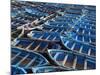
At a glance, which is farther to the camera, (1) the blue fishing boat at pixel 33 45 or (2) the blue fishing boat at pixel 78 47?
(2) the blue fishing boat at pixel 78 47

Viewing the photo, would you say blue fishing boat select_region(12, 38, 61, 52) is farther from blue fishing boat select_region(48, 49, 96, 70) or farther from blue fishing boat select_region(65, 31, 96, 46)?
blue fishing boat select_region(65, 31, 96, 46)

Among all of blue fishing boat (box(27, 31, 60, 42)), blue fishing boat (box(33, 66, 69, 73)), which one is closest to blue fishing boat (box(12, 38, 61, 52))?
blue fishing boat (box(27, 31, 60, 42))

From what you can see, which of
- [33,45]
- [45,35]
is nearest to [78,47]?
[45,35]

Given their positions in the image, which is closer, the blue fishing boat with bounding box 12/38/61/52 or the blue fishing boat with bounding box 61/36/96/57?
the blue fishing boat with bounding box 12/38/61/52

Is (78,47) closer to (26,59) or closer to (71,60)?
(71,60)

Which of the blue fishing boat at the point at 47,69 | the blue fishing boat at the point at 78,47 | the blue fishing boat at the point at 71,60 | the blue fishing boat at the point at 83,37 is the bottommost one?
the blue fishing boat at the point at 47,69

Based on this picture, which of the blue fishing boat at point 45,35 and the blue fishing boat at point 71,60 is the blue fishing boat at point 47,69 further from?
the blue fishing boat at point 45,35

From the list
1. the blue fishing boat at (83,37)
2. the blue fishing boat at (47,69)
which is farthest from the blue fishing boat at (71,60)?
the blue fishing boat at (83,37)
